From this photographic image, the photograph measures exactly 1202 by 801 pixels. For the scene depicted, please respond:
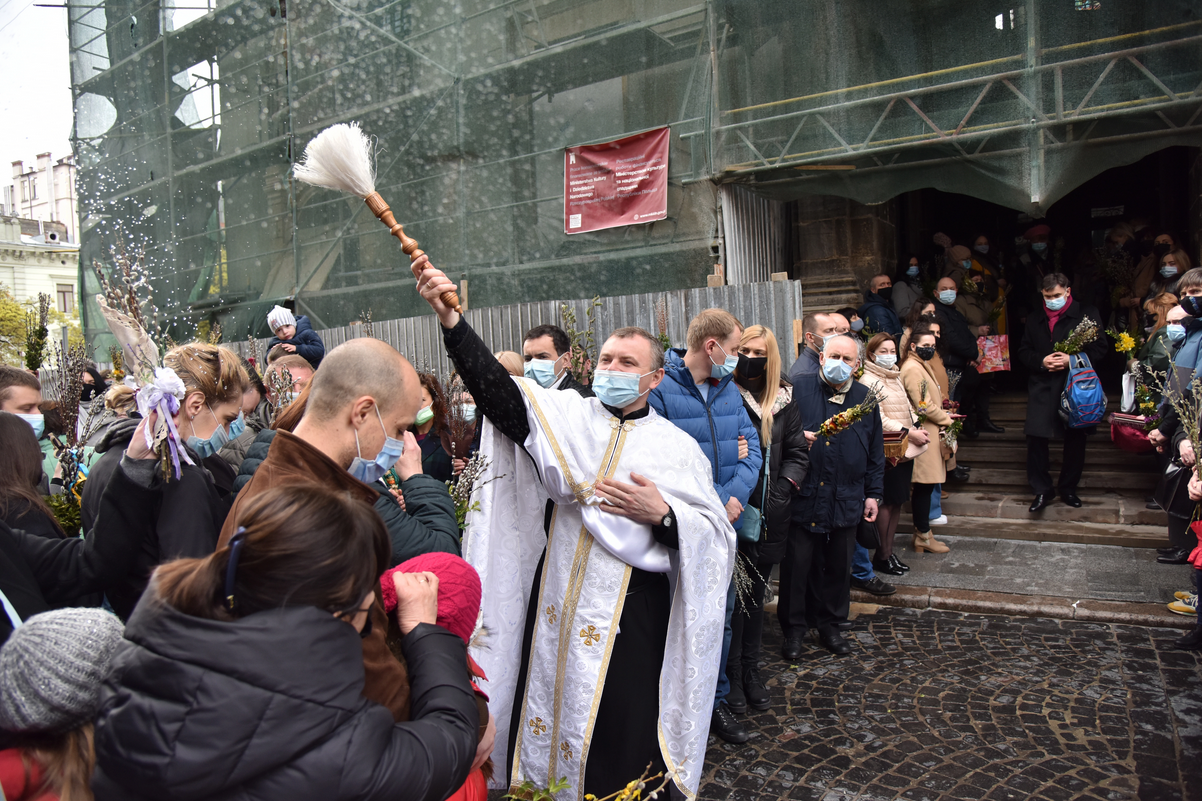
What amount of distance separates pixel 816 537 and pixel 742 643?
3.54ft

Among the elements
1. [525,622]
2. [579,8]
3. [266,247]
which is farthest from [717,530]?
[266,247]

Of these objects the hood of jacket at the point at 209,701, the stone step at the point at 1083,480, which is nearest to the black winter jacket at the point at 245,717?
the hood of jacket at the point at 209,701

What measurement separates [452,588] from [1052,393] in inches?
297

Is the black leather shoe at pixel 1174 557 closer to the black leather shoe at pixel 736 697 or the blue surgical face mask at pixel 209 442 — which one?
the black leather shoe at pixel 736 697

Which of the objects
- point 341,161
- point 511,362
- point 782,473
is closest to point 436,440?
point 511,362

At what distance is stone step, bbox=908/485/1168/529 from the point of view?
24.1 feet

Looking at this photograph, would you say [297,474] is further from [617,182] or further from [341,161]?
[617,182]

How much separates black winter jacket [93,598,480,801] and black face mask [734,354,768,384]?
366 cm

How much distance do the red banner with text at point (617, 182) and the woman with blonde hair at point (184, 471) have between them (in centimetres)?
669

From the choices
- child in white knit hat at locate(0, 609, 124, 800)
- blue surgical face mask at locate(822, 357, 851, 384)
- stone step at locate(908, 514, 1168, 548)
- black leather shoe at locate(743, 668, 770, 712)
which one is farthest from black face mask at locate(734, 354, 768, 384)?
stone step at locate(908, 514, 1168, 548)

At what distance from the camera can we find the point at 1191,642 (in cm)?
486

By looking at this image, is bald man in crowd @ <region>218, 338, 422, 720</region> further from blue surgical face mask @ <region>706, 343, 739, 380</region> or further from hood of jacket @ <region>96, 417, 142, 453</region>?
blue surgical face mask @ <region>706, 343, 739, 380</region>

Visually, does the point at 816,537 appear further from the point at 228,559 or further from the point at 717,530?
the point at 228,559

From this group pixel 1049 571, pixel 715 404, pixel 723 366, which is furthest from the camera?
pixel 1049 571
